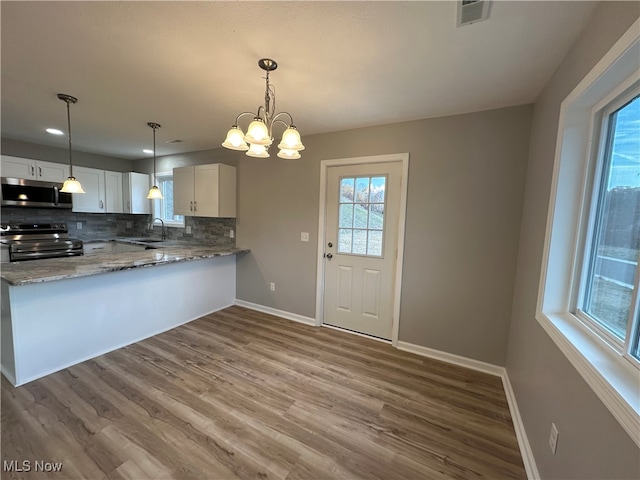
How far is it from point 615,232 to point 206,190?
3952mm

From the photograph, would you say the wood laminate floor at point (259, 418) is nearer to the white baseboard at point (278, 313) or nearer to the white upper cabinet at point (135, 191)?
the white baseboard at point (278, 313)

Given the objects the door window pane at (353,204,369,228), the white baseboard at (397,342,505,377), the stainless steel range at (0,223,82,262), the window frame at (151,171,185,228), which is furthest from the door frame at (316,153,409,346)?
the stainless steel range at (0,223,82,262)

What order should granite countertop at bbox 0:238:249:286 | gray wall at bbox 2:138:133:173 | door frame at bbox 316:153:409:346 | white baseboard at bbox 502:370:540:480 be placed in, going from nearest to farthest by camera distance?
white baseboard at bbox 502:370:540:480 < granite countertop at bbox 0:238:249:286 < door frame at bbox 316:153:409:346 < gray wall at bbox 2:138:133:173

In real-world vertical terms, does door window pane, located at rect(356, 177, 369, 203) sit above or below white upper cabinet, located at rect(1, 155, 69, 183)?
below

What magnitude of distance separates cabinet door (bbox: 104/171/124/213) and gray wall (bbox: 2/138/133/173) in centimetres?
39

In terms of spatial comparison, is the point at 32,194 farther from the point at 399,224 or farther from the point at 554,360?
the point at 554,360

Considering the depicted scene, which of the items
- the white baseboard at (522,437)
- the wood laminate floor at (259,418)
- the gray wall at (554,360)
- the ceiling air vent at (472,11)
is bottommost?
the wood laminate floor at (259,418)

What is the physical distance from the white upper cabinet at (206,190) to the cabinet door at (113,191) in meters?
1.54

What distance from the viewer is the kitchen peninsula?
2043 millimetres

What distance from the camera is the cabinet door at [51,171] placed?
149 inches

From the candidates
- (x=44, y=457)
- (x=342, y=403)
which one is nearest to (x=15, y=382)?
(x=44, y=457)

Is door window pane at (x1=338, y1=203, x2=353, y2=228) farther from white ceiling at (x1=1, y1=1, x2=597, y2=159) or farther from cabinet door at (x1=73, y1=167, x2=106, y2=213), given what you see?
cabinet door at (x1=73, y1=167, x2=106, y2=213)

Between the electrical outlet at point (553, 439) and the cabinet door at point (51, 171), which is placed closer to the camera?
the electrical outlet at point (553, 439)

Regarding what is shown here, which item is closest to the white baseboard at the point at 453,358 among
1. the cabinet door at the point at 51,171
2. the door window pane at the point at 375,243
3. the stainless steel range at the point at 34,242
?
the door window pane at the point at 375,243
